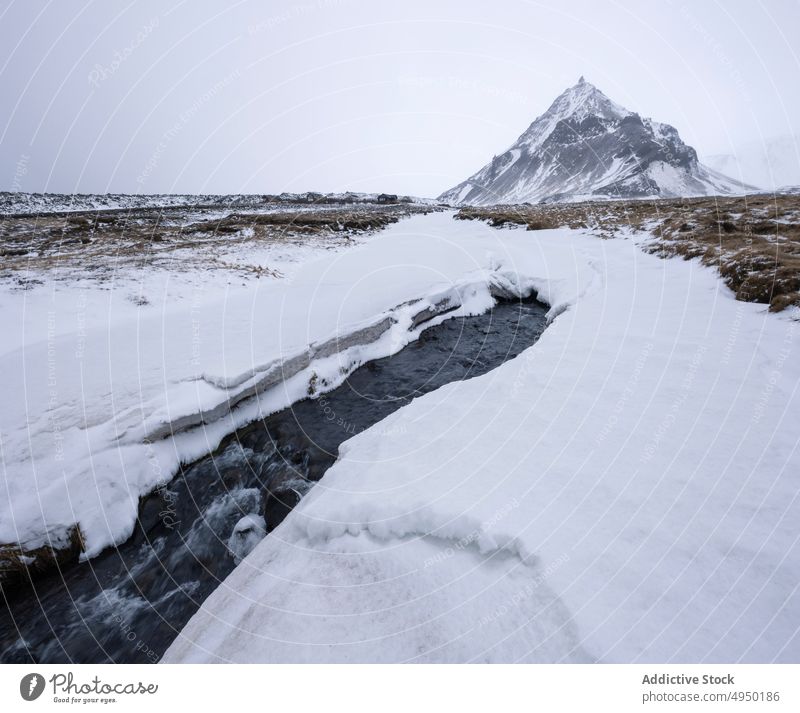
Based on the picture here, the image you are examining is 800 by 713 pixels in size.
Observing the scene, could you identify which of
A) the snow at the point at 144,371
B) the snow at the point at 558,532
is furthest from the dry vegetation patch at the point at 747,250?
the snow at the point at 144,371

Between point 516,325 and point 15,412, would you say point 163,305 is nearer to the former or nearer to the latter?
point 15,412

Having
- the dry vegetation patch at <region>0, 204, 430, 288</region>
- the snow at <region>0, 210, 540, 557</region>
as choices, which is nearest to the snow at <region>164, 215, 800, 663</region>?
the snow at <region>0, 210, 540, 557</region>

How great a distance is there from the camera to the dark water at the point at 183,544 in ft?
12.8

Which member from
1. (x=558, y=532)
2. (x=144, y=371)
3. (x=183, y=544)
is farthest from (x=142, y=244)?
(x=558, y=532)

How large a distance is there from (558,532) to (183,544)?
4.95 metres

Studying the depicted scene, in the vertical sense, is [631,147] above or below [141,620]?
above

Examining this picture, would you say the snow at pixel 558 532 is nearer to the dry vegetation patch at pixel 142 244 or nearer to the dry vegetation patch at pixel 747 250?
the dry vegetation patch at pixel 747 250

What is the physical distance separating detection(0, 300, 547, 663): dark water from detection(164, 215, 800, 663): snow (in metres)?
0.89

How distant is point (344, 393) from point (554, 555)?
19.3 ft

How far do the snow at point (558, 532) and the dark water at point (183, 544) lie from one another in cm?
89

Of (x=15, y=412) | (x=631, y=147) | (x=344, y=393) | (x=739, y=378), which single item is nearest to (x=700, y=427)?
(x=739, y=378)

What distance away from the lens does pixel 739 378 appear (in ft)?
17.6

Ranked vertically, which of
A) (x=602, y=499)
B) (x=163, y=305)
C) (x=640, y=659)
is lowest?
(x=640, y=659)

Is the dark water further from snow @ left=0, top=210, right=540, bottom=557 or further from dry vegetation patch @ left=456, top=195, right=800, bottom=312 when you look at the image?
dry vegetation patch @ left=456, top=195, right=800, bottom=312
